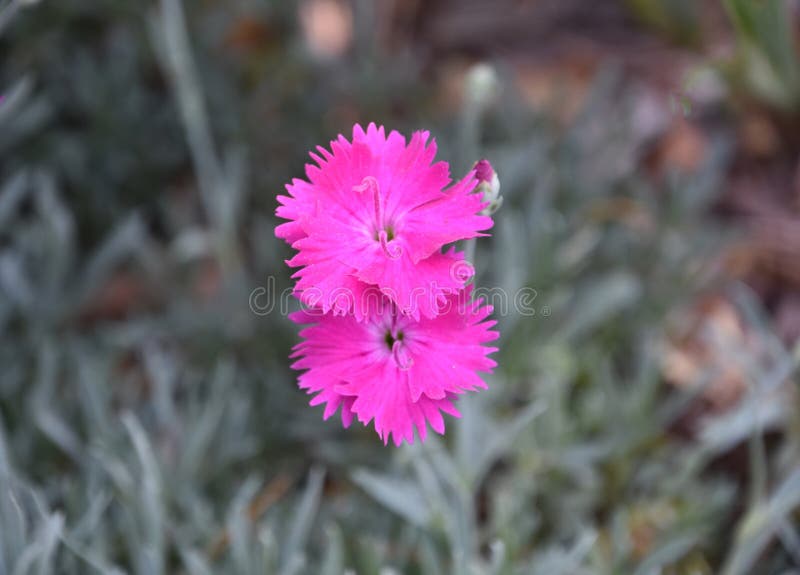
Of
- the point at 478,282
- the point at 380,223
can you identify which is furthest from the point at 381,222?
the point at 478,282

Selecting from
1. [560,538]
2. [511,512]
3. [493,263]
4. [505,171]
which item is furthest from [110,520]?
[505,171]

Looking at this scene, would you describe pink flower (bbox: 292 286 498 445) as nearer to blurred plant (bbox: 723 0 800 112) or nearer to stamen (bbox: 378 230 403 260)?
stamen (bbox: 378 230 403 260)

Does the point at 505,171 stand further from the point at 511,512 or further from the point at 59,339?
the point at 59,339

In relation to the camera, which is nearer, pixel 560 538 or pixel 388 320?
pixel 388 320

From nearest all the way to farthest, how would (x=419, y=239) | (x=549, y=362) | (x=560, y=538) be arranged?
(x=419, y=239) → (x=560, y=538) → (x=549, y=362)

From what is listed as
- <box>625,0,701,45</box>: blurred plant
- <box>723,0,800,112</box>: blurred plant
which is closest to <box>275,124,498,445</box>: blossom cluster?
<box>723,0,800,112</box>: blurred plant

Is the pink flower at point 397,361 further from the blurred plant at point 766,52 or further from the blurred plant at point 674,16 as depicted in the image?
the blurred plant at point 674,16

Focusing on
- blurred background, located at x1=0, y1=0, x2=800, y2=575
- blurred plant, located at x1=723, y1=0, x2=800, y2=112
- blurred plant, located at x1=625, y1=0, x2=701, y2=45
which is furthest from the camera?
blurred plant, located at x1=625, y1=0, x2=701, y2=45

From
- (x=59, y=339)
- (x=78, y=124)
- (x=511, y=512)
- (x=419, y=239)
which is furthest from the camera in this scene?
(x=78, y=124)

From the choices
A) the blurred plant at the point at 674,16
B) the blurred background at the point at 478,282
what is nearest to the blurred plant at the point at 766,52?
the blurred background at the point at 478,282
